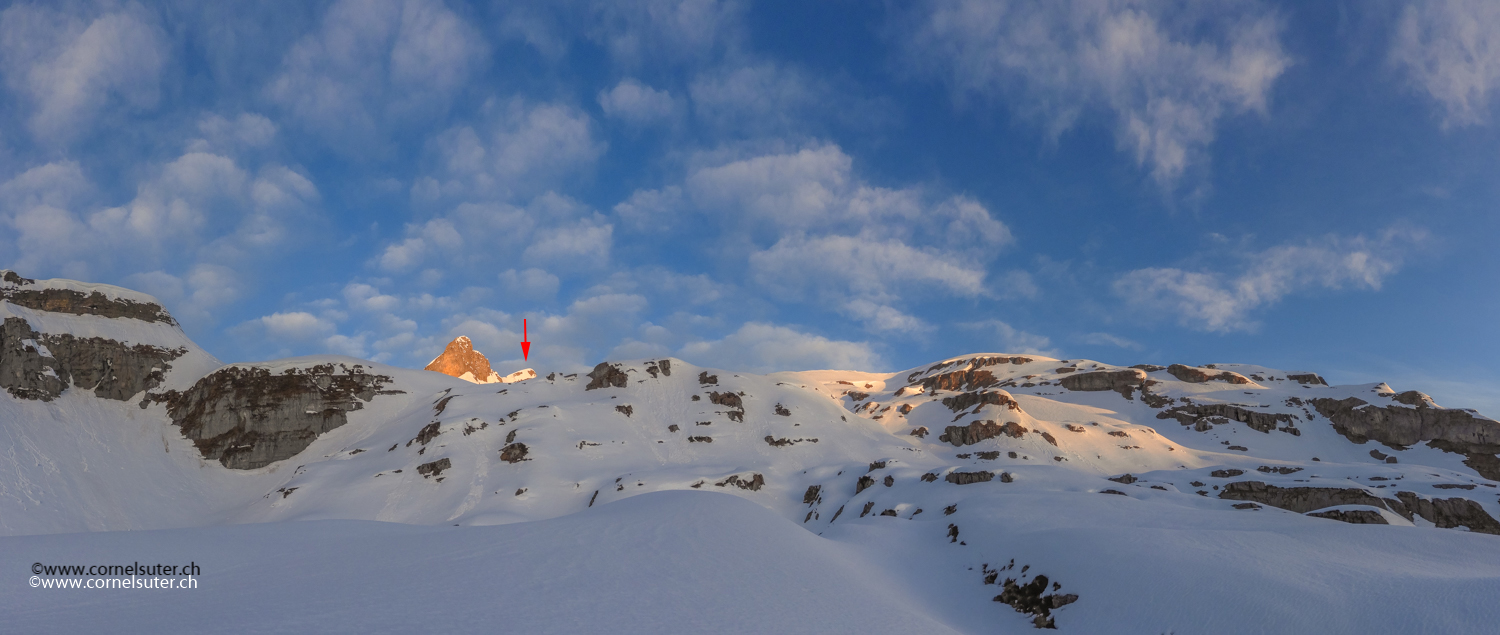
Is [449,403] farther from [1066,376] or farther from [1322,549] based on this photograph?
[1066,376]

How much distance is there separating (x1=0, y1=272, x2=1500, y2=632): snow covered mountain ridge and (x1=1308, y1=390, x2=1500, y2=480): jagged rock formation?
0.36m

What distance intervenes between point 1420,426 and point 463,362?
213446mm

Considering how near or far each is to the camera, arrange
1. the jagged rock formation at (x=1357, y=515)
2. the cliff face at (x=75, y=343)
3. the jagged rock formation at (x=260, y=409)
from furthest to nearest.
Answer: the jagged rock formation at (x=260, y=409), the cliff face at (x=75, y=343), the jagged rock formation at (x=1357, y=515)

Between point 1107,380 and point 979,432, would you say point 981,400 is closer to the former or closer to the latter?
point 979,432

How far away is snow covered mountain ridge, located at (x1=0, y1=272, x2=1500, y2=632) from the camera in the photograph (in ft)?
78.9

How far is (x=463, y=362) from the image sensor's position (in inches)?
6905

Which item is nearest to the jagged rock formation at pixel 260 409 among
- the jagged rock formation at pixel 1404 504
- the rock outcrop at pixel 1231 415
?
the jagged rock formation at pixel 1404 504

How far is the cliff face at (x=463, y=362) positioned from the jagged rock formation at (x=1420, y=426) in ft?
655

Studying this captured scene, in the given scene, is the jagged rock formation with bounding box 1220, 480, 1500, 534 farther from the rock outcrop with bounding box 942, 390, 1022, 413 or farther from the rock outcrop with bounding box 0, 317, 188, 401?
the rock outcrop with bounding box 0, 317, 188, 401

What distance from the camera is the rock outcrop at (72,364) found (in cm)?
7800

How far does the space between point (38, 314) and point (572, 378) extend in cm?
7797

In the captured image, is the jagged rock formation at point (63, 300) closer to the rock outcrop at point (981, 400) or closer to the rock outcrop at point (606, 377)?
the rock outcrop at point (606, 377)

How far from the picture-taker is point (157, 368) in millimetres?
96312

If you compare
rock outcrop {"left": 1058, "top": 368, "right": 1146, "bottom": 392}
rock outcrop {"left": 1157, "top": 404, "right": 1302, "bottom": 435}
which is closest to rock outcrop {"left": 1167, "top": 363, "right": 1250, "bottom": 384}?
rock outcrop {"left": 1058, "top": 368, "right": 1146, "bottom": 392}
